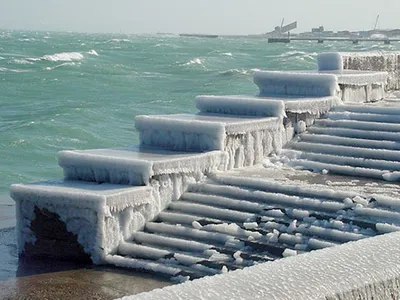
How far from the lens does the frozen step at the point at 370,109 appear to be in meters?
12.1

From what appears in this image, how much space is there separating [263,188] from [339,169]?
4.29ft

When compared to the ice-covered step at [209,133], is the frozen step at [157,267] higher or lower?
lower

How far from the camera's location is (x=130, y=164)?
9477 mm

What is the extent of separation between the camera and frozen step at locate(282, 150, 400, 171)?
1064cm

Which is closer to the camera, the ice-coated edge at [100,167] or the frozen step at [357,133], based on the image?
the ice-coated edge at [100,167]

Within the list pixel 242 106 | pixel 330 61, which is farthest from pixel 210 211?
pixel 330 61

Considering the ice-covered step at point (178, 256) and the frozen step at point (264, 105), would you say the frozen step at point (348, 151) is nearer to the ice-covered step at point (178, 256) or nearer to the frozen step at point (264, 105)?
the frozen step at point (264, 105)

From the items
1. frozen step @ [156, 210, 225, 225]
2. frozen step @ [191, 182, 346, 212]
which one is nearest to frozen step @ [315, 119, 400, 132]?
frozen step @ [191, 182, 346, 212]

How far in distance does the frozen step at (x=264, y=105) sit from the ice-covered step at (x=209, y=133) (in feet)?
0.71

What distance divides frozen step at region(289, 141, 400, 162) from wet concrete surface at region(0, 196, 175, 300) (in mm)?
3698

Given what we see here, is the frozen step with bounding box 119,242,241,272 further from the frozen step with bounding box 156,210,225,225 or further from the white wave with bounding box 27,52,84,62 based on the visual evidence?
the white wave with bounding box 27,52,84,62

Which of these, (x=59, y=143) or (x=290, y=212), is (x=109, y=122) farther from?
(x=290, y=212)

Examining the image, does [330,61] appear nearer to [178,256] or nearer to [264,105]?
[264,105]

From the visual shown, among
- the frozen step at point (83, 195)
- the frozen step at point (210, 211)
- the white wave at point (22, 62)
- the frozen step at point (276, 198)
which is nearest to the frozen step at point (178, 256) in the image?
the frozen step at point (83, 195)
